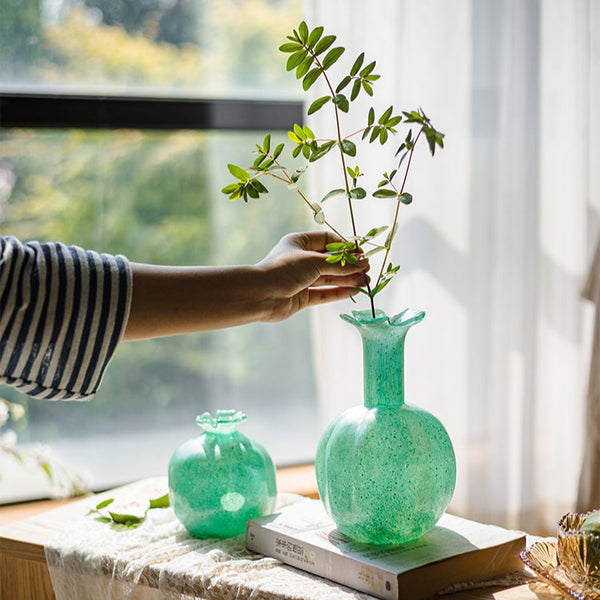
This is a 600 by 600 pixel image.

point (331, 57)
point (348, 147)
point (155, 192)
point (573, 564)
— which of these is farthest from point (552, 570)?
point (155, 192)

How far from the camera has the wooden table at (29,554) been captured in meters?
1.08

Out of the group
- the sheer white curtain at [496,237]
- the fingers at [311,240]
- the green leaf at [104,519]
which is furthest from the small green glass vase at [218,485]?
the sheer white curtain at [496,237]

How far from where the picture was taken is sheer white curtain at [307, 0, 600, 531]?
1729mm

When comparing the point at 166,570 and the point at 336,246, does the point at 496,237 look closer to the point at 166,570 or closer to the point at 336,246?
the point at 336,246

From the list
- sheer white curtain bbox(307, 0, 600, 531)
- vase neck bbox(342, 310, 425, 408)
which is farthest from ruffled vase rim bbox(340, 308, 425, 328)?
sheer white curtain bbox(307, 0, 600, 531)

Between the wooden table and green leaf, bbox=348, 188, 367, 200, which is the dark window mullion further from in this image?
green leaf, bbox=348, 188, 367, 200

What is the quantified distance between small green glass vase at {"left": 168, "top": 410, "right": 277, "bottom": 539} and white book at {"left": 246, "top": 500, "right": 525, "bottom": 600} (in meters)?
0.04

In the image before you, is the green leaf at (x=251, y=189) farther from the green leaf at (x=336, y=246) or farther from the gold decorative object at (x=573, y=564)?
the gold decorative object at (x=573, y=564)

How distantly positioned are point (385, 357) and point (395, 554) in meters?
0.22

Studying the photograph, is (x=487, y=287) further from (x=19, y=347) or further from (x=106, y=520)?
(x=19, y=347)

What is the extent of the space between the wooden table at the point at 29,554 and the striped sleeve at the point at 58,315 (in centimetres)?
36

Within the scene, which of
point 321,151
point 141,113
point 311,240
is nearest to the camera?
point 321,151

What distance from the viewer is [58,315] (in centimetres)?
80

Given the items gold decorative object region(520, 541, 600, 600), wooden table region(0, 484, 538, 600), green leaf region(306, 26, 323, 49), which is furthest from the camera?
wooden table region(0, 484, 538, 600)
